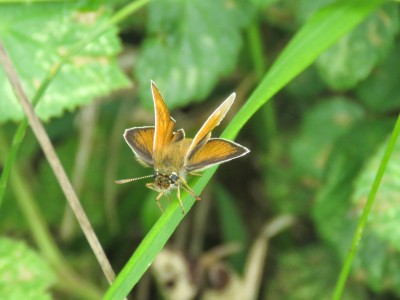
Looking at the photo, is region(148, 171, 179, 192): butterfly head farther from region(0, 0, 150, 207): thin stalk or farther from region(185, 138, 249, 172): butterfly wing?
region(0, 0, 150, 207): thin stalk

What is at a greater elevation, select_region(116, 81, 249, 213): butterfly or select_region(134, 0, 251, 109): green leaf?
select_region(134, 0, 251, 109): green leaf

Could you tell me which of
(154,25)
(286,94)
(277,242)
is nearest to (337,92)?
(286,94)

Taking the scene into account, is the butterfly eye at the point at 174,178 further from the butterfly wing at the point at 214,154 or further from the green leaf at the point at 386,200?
the green leaf at the point at 386,200

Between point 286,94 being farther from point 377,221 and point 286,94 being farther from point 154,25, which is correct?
point 377,221

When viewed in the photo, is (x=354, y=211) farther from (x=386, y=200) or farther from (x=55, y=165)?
(x=55, y=165)

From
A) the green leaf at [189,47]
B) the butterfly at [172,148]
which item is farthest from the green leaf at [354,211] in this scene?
the butterfly at [172,148]

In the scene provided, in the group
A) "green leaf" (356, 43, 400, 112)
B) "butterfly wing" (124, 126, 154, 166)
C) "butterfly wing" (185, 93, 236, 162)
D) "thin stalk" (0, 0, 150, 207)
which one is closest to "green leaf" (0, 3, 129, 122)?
"thin stalk" (0, 0, 150, 207)

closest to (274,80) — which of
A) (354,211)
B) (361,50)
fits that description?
(361,50)
